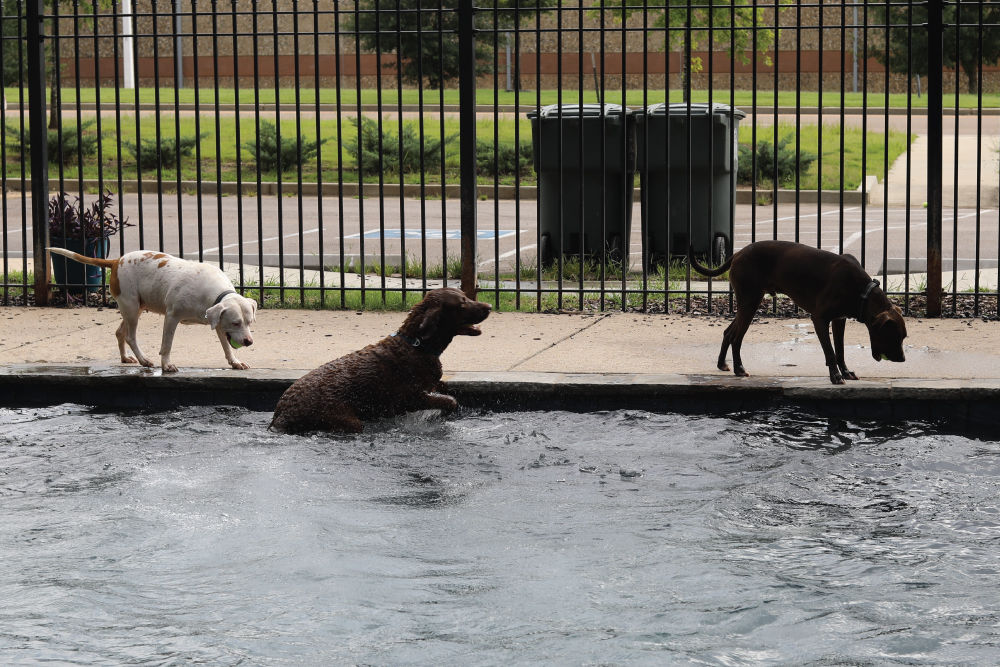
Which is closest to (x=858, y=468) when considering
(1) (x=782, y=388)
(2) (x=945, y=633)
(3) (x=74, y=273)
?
(1) (x=782, y=388)

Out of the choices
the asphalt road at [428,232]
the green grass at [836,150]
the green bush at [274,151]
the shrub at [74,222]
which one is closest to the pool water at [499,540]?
the shrub at [74,222]

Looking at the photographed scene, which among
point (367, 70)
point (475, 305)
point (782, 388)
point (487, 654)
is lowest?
point (487, 654)

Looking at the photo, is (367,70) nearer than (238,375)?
No

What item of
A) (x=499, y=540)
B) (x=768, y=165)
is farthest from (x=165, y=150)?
(x=499, y=540)

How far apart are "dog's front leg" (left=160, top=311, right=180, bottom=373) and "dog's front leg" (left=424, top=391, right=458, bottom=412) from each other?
1721mm

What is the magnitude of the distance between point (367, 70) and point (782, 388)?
43.4 metres

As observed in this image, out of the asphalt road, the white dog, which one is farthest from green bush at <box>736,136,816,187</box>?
the white dog

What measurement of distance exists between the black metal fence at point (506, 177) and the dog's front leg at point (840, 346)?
157cm

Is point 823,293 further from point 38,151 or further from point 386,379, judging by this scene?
point 38,151

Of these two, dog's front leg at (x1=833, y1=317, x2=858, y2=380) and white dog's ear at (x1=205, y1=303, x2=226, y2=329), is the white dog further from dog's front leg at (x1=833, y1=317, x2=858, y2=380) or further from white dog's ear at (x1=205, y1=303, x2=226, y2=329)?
dog's front leg at (x1=833, y1=317, x2=858, y2=380)

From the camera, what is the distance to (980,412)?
701 cm

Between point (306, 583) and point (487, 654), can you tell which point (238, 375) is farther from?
point (487, 654)

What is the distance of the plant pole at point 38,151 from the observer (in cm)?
1037

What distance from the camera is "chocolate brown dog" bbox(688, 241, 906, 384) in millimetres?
7125
